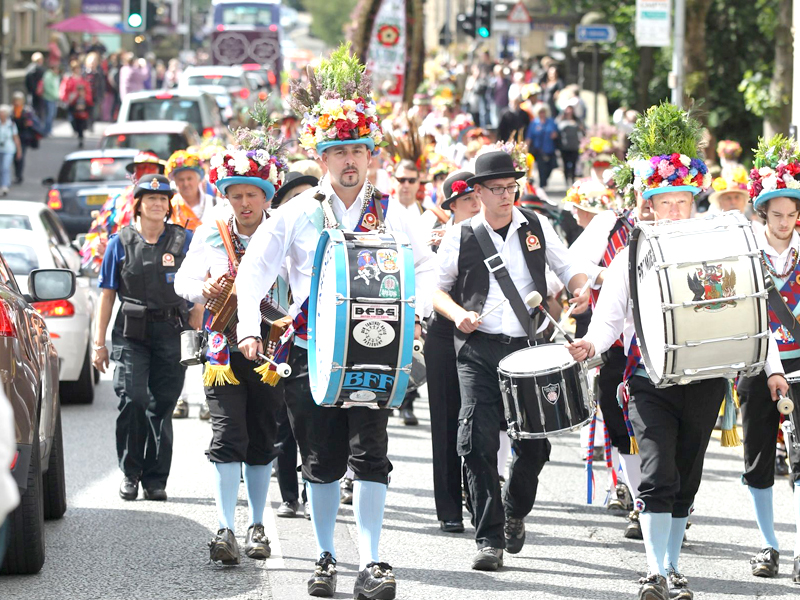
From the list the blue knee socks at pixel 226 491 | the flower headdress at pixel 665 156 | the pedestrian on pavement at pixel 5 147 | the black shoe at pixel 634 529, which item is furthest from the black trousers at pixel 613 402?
the pedestrian on pavement at pixel 5 147

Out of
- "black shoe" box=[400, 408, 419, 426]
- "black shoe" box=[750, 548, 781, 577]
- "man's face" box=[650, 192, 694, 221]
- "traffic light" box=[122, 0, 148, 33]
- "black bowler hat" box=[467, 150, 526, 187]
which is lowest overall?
"black shoe" box=[400, 408, 419, 426]

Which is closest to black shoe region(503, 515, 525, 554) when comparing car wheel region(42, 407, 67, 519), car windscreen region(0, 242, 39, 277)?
car wheel region(42, 407, 67, 519)

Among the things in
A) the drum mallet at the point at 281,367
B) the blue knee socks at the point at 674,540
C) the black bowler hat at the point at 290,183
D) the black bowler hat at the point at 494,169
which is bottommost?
the blue knee socks at the point at 674,540

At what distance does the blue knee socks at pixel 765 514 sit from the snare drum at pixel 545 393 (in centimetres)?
97

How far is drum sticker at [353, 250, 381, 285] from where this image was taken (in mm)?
6180

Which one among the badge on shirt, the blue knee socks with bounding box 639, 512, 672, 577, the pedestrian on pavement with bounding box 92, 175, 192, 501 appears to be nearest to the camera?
the blue knee socks with bounding box 639, 512, 672, 577

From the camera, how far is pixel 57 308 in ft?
39.0

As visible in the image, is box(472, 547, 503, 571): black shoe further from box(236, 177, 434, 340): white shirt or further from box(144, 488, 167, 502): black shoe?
box(144, 488, 167, 502): black shoe

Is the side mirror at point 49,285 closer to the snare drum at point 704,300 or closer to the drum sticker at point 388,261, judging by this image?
the drum sticker at point 388,261

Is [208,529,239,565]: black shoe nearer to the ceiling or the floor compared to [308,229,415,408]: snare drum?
nearer to the floor

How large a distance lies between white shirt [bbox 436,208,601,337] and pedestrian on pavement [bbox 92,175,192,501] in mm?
1990

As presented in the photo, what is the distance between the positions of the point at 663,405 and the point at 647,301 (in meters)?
→ 0.48

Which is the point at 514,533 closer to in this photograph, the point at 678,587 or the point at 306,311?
the point at 678,587

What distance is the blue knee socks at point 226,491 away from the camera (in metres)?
7.03
